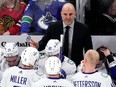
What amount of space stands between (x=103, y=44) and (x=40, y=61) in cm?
123

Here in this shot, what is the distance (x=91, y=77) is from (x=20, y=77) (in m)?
0.83

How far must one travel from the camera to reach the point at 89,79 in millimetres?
4809

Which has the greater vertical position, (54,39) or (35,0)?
(35,0)

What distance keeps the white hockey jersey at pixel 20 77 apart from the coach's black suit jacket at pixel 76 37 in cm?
118

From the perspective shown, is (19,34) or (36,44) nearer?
(36,44)

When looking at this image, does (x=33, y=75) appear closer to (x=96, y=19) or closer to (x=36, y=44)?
(x=36, y=44)

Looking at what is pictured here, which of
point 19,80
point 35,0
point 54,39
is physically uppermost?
point 35,0

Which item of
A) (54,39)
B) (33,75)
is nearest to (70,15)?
(54,39)

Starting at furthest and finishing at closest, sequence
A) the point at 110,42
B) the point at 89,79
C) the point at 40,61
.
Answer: the point at 110,42 → the point at 40,61 → the point at 89,79

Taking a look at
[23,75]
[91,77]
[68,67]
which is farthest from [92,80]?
[68,67]

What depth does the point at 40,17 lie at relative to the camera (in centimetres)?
694

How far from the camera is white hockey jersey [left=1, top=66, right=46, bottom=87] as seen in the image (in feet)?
16.5

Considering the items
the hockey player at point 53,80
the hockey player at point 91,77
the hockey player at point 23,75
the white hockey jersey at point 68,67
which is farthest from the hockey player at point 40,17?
the hockey player at point 53,80

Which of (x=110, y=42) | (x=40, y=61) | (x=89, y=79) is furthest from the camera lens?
(x=110, y=42)
